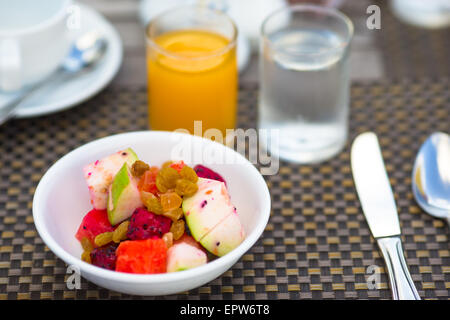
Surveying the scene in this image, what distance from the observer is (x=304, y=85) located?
1262mm

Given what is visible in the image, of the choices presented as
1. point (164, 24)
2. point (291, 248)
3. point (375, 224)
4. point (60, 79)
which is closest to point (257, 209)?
point (291, 248)

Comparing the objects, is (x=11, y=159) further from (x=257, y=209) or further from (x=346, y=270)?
(x=346, y=270)

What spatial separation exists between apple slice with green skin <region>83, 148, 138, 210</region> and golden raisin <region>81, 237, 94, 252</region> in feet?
0.20

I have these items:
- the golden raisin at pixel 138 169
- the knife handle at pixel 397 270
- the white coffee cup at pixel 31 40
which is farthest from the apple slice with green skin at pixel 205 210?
the white coffee cup at pixel 31 40

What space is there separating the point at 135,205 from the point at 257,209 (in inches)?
8.1

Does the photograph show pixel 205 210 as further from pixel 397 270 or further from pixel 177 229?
pixel 397 270

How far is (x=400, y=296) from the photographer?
3.26ft

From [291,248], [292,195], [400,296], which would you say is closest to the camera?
[400,296]

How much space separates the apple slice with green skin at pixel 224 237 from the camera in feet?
3.14

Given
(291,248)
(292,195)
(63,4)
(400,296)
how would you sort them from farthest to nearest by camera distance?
(63,4)
(292,195)
(291,248)
(400,296)

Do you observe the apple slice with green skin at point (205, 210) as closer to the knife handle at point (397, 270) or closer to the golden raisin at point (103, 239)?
the golden raisin at point (103, 239)

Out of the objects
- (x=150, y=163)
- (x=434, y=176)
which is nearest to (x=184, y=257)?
(x=150, y=163)

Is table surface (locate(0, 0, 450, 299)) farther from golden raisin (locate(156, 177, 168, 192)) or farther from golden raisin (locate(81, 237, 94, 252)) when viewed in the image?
golden raisin (locate(156, 177, 168, 192))

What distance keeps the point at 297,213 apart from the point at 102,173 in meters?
0.40
